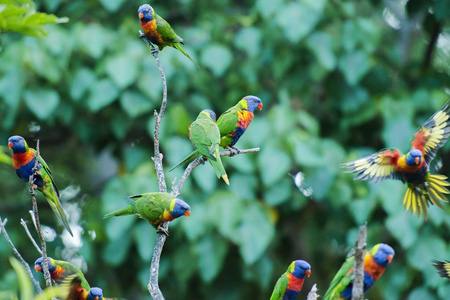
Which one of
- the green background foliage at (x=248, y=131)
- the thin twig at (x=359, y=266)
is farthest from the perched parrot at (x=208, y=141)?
the green background foliage at (x=248, y=131)

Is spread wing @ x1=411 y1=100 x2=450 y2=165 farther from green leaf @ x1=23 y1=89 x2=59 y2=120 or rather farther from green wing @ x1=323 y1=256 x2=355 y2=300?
green leaf @ x1=23 y1=89 x2=59 y2=120

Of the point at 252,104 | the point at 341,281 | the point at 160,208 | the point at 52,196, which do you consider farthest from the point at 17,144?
the point at 341,281

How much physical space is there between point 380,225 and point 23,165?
2991 millimetres

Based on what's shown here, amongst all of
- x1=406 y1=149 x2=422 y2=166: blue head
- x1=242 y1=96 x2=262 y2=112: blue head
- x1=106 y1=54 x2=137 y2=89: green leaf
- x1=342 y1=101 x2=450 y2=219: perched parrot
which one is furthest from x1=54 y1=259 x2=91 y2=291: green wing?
x1=106 y1=54 x2=137 y2=89: green leaf

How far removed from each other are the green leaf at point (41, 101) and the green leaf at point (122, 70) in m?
0.45

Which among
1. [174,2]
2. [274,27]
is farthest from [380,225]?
[174,2]

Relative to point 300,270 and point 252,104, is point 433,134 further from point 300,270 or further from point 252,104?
point 300,270

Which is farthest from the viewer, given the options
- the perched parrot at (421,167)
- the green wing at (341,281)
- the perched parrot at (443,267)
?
the perched parrot at (421,167)

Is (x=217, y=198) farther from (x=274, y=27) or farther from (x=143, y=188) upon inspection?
(x=274, y=27)

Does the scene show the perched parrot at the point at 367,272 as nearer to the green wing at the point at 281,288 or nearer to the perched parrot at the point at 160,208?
the green wing at the point at 281,288

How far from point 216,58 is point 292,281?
264 centimetres

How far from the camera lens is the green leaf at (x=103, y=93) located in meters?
4.32

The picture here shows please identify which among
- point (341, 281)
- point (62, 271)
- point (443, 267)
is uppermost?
point (341, 281)

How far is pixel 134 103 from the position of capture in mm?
4422
